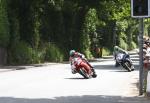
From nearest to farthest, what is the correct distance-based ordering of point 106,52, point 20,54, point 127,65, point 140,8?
point 140,8
point 127,65
point 20,54
point 106,52

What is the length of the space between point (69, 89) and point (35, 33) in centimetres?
2726

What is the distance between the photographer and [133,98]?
16922 millimetres

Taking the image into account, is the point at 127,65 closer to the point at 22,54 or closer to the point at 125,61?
the point at 125,61

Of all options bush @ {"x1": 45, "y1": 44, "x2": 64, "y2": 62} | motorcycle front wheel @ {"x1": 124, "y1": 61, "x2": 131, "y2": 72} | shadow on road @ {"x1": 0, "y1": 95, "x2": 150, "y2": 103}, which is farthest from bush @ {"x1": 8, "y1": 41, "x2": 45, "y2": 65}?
shadow on road @ {"x1": 0, "y1": 95, "x2": 150, "y2": 103}

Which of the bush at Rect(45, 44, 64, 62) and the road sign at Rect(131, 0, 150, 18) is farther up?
the road sign at Rect(131, 0, 150, 18)

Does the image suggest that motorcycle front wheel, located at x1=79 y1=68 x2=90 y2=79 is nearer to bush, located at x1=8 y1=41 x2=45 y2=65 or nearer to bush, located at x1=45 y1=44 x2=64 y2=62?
bush, located at x1=8 y1=41 x2=45 y2=65

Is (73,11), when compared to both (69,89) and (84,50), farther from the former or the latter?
(69,89)

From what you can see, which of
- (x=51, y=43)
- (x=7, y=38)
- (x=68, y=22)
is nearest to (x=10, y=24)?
(x=7, y=38)

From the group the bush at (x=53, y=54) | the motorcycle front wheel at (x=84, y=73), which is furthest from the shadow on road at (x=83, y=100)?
the bush at (x=53, y=54)

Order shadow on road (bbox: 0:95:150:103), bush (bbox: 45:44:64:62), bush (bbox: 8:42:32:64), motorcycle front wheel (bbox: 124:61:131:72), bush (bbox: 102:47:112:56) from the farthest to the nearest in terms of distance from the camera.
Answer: bush (bbox: 102:47:112:56), bush (bbox: 45:44:64:62), bush (bbox: 8:42:32:64), motorcycle front wheel (bbox: 124:61:131:72), shadow on road (bbox: 0:95:150:103)

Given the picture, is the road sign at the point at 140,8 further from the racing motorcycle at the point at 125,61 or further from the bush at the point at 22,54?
the bush at the point at 22,54

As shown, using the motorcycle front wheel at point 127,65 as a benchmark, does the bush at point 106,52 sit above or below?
below

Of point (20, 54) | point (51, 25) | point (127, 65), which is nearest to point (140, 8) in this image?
point (127, 65)

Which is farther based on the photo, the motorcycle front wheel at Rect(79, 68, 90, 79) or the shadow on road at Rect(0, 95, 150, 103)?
the motorcycle front wheel at Rect(79, 68, 90, 79)
